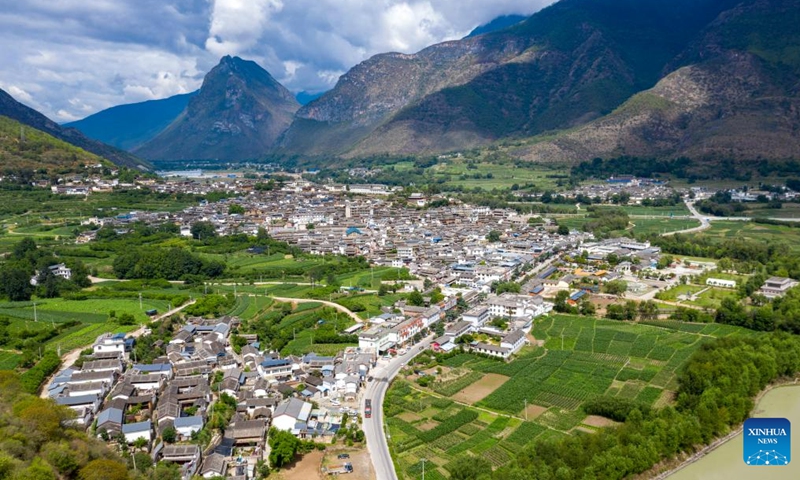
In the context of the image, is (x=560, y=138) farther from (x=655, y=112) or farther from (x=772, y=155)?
(x=772, y=155)

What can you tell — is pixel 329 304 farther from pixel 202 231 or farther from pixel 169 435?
pixel 202 231

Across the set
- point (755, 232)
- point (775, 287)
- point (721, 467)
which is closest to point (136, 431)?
point (721, 467)

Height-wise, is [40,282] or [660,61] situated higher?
[660,61]

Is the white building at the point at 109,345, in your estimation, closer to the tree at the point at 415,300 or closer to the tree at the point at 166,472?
the tree at the point at 166,472

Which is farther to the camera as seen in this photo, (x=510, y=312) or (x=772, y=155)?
(x=772, y=155)

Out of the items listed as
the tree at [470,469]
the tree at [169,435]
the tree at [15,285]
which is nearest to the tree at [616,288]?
the tree at [470,469]

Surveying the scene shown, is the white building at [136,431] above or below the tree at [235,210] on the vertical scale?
below

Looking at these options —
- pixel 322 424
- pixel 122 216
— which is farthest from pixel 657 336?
pixel 122 216

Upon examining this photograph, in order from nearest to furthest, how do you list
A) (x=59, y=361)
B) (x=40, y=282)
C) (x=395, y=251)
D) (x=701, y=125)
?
(x=59, y=361), (x=40, y=282), (x=395, y=251), (x=701, y=125)
